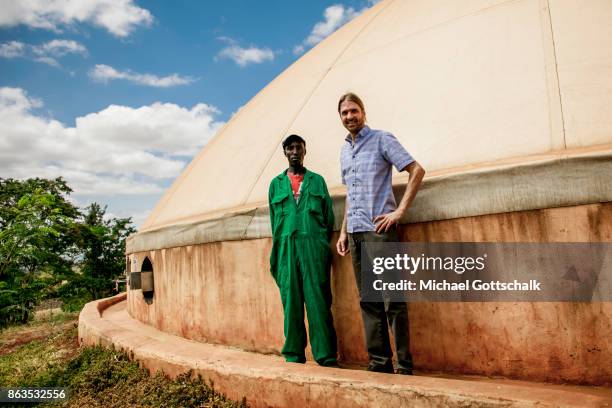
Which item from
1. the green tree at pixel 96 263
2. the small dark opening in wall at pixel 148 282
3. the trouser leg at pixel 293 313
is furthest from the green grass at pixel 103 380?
the green tree at pixel 96 263

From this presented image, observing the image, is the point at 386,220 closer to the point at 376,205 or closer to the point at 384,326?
the point at 376,205

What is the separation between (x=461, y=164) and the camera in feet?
9.18

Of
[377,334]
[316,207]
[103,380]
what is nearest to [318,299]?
[377,334]

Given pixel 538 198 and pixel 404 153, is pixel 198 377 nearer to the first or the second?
pixel 404 153

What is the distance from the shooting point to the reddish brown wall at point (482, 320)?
2221 millimetres

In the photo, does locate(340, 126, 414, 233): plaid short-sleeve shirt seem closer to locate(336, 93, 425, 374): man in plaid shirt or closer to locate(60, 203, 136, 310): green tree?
locate(336, 93, 425, 374): man in plaid shirt

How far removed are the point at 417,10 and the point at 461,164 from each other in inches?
97.6

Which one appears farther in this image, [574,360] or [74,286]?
[74,286]

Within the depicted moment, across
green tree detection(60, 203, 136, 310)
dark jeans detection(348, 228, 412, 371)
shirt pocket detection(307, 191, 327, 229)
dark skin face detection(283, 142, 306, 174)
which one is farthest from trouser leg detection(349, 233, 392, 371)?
green tree detection(60, 203, 136, 310)

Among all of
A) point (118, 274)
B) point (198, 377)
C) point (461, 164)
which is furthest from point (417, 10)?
point (118, 274)

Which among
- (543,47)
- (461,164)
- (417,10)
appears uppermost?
(417,10)

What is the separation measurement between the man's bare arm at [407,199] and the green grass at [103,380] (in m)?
1.47

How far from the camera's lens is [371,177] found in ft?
8.34

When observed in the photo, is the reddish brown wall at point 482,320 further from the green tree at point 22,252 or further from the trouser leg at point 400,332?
the green tree at point 22,252
